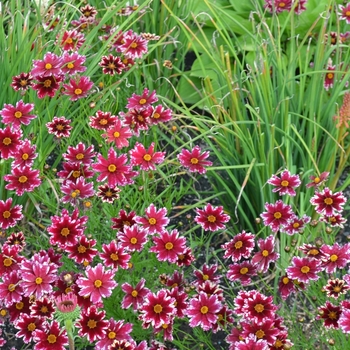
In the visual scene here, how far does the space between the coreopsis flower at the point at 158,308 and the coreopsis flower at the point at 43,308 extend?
0.92 feet

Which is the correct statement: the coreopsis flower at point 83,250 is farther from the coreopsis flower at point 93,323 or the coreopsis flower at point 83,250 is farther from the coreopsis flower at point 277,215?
the coreopsis flower at point 277,215

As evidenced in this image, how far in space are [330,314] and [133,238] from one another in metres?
0.64

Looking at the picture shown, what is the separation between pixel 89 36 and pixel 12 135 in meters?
0.71

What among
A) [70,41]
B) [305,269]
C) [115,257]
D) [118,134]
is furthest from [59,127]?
[305,269]

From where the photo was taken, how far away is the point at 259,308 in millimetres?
2102

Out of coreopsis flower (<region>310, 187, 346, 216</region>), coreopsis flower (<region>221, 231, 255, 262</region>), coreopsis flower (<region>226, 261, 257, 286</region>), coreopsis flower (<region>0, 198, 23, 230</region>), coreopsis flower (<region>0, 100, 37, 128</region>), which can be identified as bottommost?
coreopsis flower (<region>226, 261, 257, 286</region>)

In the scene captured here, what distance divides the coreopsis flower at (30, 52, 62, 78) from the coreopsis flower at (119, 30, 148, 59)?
40 cm

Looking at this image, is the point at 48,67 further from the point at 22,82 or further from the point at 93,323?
the point at 93,323

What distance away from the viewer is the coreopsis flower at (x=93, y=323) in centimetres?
207

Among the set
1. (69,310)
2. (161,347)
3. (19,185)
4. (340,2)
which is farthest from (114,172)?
(340,2)

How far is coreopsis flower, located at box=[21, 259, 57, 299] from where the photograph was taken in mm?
2133

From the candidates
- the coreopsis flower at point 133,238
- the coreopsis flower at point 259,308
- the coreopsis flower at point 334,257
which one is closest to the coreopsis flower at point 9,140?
the coreopsis flower at point 133,238

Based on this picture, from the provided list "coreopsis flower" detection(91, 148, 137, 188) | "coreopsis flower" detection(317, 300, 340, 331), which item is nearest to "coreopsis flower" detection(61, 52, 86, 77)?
"coreopsis flower" detection(91, 148, 137, 188)

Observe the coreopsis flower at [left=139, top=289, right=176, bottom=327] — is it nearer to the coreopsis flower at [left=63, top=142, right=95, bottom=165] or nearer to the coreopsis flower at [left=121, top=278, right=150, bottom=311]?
the coreopsis flower at [left=121, top=278, right=150, bottom=311]
